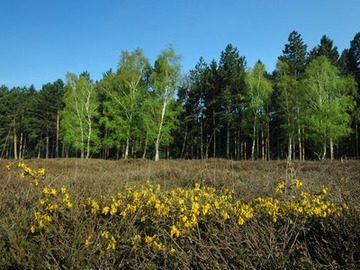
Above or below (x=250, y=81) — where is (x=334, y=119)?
below

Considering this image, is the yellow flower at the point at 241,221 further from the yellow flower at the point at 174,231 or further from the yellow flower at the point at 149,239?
the yellow flower at the point at 149,239

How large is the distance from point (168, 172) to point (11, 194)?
661 cm

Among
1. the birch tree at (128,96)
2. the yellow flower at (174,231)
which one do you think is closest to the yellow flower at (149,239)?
the yellow flower at (174,231)

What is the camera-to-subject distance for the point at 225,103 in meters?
40.4

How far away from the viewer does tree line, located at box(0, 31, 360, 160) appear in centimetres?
3300

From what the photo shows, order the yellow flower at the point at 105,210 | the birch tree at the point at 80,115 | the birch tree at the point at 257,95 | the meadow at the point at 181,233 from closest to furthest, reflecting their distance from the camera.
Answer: the meadow at the point at 181,233 < the yellow flower at the point at 105,210 < the birch tree at the point at 257,95 < the birch tree at the point at 80,115

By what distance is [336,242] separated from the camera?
2.86m

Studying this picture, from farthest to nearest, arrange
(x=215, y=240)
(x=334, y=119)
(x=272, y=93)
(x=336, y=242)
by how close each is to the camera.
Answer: (x=272, y=93), (x=334, y=119), (x=215, y=240), (x=336, y=242)

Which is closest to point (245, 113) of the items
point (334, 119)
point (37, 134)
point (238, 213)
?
point (334, 119)

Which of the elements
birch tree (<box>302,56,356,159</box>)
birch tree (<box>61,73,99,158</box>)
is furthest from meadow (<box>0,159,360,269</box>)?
birch tree (<box>61,73,99,158</box>)

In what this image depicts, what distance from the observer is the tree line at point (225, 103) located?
108 feet

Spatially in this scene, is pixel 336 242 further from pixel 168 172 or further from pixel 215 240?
pixel 168 172

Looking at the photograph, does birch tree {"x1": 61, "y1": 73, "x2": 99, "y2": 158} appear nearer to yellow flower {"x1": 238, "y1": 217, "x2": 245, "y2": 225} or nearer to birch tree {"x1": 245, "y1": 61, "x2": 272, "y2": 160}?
birch tree {"x1": 245, "y1": 61, "x2": 272, "y2": 160}

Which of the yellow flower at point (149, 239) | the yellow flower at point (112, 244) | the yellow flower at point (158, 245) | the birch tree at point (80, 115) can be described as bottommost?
the yellow flower at point (112, 244)
